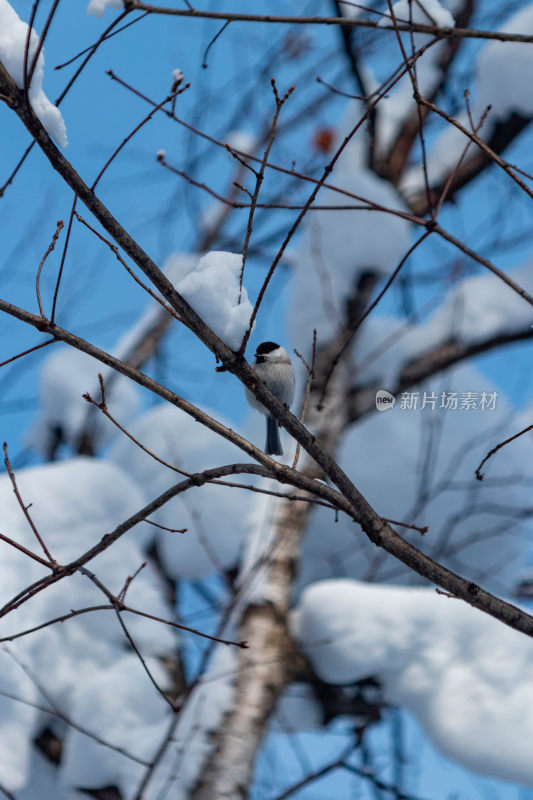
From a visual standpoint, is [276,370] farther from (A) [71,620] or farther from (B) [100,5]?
(A) [71,620]

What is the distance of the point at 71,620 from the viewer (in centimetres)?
241

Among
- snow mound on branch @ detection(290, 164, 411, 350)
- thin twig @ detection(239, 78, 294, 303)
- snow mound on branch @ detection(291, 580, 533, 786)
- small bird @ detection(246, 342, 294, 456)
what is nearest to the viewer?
thin twig @ detection(239, 78, 294, 303)

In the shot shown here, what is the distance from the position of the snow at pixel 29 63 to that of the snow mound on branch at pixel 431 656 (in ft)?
7.03

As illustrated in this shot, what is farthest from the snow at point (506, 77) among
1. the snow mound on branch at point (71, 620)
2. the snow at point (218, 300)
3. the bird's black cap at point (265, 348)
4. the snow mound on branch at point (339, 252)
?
the snow mound on branch at point (71, 620)

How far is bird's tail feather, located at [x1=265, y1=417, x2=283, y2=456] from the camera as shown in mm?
1458

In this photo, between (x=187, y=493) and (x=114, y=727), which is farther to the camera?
(x=187, y=493)

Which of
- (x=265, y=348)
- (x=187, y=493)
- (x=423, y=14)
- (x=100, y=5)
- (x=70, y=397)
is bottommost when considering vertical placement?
(x=265, y=348)

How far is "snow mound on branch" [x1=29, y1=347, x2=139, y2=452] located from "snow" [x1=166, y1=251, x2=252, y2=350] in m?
2.74

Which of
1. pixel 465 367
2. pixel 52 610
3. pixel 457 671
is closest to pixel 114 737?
pixel 52 610

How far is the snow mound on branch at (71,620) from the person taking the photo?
2.17 metres

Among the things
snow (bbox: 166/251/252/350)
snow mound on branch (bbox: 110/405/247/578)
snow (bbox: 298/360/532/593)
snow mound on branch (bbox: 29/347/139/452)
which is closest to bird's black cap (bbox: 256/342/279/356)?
snow (bbox: 166/251/252/350)

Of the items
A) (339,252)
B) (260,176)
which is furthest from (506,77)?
(260,176)

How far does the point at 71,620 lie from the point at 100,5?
205 centimetres

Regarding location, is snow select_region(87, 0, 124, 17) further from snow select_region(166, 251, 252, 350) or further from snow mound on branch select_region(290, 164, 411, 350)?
snow mound on branch select_region(290, 164, 411, 350)
